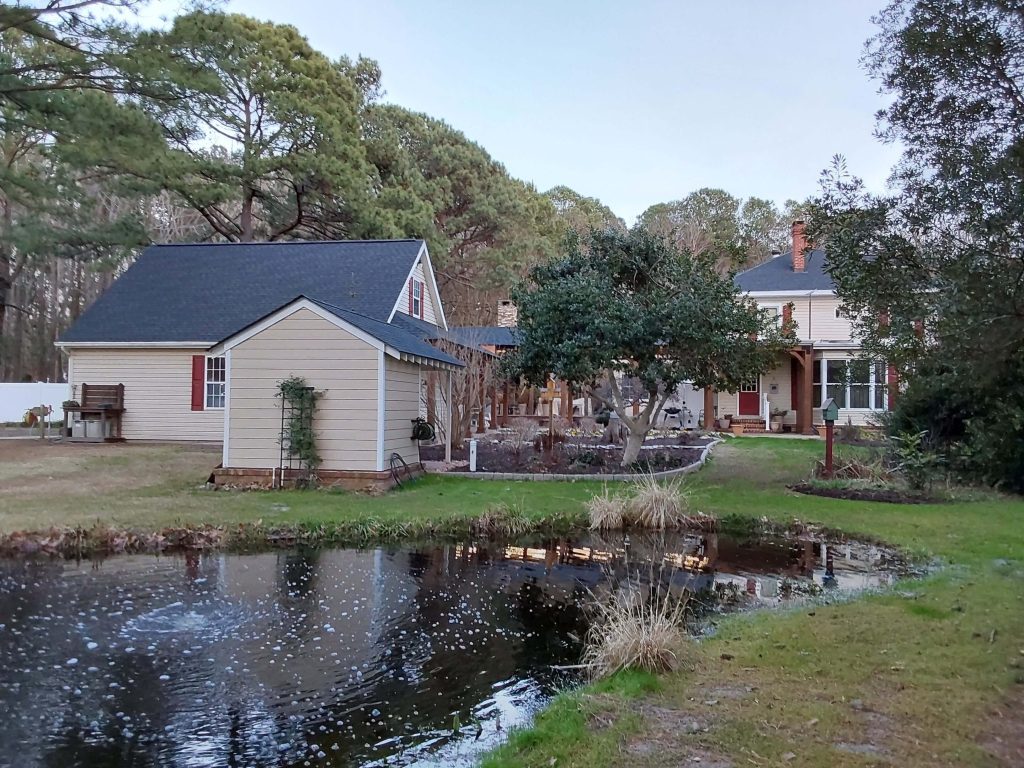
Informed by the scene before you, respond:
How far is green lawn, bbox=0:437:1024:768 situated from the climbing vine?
4.41 ft

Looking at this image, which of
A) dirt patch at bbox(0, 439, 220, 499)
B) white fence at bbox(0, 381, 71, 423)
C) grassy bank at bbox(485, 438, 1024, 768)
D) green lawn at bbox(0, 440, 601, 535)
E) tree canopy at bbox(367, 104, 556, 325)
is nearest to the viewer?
grassy bank at bbox(485, 438, 1024, 768)

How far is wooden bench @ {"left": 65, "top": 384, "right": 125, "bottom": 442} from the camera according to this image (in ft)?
59.4

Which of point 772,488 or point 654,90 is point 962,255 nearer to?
→ point 772,488

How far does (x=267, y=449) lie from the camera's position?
12477 mm

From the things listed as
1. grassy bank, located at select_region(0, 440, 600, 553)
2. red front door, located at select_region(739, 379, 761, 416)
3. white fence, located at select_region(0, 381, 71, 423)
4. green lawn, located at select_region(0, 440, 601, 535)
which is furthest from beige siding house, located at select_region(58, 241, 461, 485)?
red front door, located at select_region(739, 379, 761, 416)

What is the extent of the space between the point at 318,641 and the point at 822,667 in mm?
3725

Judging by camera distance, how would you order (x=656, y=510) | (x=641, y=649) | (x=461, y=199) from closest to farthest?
(x=641, y=649), (x=656, y=510), (x=461, y=199)

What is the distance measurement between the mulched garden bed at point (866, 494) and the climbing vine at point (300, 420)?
26.5 ft

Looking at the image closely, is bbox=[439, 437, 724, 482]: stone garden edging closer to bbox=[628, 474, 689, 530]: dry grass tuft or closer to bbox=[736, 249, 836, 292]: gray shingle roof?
bbox=[628, 474, 689, 530]: dry grass tuft

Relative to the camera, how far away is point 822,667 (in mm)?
4781

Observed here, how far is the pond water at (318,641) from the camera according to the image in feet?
14.2

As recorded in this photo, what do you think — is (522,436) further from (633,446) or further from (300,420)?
(300,420)

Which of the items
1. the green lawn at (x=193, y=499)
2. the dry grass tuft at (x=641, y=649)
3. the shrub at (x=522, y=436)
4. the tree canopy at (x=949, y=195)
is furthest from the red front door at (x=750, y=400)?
the dry grass tuft at (x=641, y=649)

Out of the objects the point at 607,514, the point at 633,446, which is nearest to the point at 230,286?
the point at 633,446
